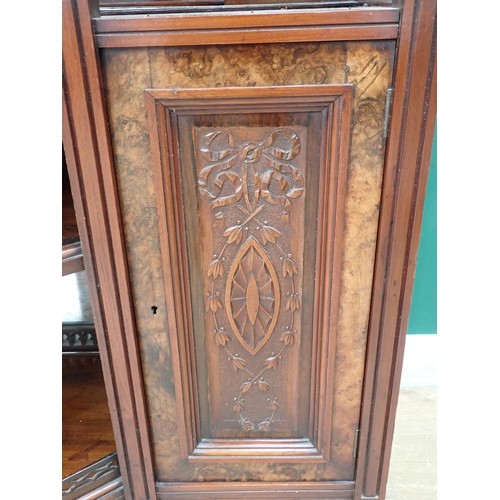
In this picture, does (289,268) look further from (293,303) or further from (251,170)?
(251,170)

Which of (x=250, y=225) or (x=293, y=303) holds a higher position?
(x=250, y=225)

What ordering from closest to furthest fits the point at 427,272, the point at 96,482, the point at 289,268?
the point at 289,268 → the point at 96,482 → the point at 427,272

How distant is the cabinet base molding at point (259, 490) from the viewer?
88 cm

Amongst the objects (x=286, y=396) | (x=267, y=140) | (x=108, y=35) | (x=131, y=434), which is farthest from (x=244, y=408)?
(x=108, y=35)

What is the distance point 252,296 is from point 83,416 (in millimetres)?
490

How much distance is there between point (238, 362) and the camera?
0.81m

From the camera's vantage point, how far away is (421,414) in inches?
49.3

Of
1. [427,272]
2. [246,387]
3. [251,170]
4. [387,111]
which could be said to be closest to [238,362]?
[246,387]

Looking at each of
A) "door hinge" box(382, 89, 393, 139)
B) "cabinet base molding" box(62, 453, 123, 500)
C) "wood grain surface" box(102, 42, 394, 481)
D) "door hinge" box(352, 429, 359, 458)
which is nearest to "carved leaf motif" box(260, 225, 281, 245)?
"wood grain surface" box(102, 42, 394, 481)

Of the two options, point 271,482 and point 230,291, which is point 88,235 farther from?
point 271,482

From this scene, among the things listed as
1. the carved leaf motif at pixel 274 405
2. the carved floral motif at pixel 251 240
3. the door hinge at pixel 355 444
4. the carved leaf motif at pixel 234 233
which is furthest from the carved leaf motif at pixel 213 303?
the door hinge at pixel 355 444

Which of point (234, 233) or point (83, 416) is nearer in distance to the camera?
point (234, 233)

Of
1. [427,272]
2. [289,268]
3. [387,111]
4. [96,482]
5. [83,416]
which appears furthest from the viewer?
[427,272]

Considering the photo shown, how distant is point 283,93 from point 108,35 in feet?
0.77
